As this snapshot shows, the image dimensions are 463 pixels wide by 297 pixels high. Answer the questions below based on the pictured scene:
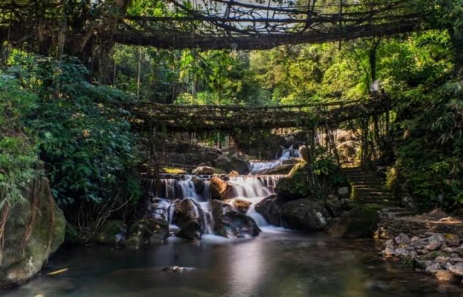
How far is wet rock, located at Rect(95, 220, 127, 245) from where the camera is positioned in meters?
9.13

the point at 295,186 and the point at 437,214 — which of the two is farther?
the point at 295,186

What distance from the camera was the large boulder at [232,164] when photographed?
18359 millimetres

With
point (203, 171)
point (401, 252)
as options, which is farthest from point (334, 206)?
point (203, 171)

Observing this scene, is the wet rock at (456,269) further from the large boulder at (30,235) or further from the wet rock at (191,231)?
the large boulder at (30,235)

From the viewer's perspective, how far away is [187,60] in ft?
26.7

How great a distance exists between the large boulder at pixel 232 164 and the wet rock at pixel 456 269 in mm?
12029

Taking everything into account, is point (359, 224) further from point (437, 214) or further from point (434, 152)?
point (434, 152)

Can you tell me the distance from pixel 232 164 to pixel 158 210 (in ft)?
23.6

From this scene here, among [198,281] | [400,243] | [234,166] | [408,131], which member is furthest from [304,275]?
[234,166]

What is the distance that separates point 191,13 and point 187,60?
948 mm

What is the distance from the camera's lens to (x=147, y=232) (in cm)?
968

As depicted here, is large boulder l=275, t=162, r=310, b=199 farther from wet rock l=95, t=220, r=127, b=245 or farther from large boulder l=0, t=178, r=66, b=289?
large boulder l=0, t=178, r=66, b=289

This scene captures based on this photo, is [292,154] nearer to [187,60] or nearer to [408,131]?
[408,131]

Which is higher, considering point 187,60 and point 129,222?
point 187,60
